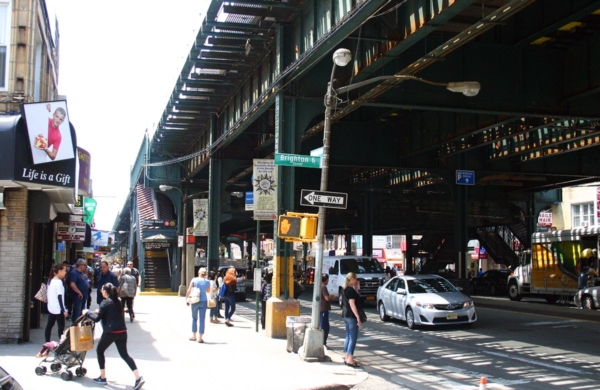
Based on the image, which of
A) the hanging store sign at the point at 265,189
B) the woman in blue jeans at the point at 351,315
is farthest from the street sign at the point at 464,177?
the woman in blue jeans at the point at 351,315

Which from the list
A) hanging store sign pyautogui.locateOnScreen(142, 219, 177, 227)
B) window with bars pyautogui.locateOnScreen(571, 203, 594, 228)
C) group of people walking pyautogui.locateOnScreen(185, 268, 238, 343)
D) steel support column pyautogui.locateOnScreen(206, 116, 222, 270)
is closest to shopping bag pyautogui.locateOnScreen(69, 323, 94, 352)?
group of people walking pyautogui.locateOnScreen(185, 268, 238, 343)

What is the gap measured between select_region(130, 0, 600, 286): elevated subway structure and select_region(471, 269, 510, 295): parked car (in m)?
9.63

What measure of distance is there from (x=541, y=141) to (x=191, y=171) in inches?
811

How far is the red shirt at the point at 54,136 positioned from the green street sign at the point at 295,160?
15.8ft

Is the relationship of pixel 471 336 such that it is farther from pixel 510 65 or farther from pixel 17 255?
pixel 17 255

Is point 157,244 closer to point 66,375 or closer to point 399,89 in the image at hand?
point 399,89

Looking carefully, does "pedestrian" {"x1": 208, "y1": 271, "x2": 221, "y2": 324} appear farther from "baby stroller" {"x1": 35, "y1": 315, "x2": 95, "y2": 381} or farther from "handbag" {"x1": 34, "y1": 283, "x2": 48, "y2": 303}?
"baby stroller" {"x1": 35, "y1": 315, "x2": 95, "y2": 381}

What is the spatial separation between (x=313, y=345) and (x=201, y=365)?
7.64 feet

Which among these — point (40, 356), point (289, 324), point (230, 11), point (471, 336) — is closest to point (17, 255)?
point (40, 356)

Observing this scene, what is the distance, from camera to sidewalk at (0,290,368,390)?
36.6 ft

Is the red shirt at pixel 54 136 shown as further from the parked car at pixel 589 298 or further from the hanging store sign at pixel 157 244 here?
the hanging store sign at pixel 157 244

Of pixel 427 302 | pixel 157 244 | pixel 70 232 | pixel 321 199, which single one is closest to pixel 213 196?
pixel 70 232

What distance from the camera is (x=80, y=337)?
35.4 ft

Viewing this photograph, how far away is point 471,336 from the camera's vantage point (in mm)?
18641
